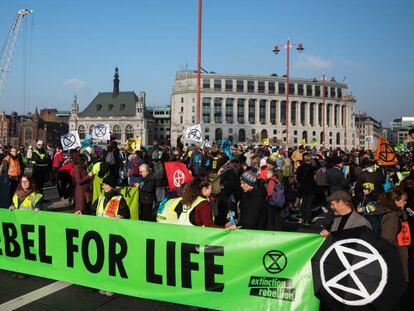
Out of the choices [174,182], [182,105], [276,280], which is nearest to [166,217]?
[276,280]

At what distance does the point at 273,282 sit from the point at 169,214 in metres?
1.80

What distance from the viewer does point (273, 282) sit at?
14.5 ft

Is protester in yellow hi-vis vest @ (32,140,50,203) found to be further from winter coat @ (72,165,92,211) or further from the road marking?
the road marking

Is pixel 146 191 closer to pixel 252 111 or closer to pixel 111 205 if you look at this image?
pixel 111 205

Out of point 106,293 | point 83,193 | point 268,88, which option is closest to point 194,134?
point 83,193

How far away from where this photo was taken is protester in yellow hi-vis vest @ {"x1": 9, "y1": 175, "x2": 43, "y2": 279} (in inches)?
247

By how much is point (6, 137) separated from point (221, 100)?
6871cm

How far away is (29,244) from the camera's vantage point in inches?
235

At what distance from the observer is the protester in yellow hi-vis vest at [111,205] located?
580 cm

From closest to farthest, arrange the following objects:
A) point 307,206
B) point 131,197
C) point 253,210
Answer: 1. point 253,210
2. point 131,197
3. point 307,206

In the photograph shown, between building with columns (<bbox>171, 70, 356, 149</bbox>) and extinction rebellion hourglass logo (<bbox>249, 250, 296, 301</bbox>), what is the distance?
13000 cm

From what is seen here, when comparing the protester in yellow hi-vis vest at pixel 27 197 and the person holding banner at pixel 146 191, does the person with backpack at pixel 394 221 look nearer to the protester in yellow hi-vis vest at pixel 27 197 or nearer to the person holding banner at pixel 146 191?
the person holding banner at pixel 146 191

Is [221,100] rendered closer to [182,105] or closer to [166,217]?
[182,105]

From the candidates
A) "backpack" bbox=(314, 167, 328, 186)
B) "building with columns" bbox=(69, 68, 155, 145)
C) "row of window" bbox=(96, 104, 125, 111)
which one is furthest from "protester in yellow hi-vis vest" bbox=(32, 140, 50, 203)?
"row of window" bbox=(96, 104, 125, 111)
